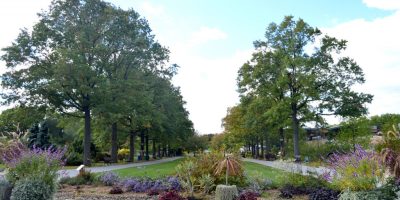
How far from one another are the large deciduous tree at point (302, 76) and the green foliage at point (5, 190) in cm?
2483

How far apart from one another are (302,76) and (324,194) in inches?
893

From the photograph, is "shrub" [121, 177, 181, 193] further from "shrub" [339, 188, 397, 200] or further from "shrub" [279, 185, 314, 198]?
"shrub" [339, 188, 397, 200]

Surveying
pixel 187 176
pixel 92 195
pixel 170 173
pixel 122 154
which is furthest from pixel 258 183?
pixel 122 154

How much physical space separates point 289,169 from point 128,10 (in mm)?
23879

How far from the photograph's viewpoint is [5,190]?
8.30 metres

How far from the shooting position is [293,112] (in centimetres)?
3247

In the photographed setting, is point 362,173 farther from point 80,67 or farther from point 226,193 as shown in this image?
point 80,67

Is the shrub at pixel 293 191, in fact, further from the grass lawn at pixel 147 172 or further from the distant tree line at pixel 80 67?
the distant tree line at pixel 80 67

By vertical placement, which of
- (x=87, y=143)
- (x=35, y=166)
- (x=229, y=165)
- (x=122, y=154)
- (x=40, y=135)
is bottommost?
(x=122, y=154)

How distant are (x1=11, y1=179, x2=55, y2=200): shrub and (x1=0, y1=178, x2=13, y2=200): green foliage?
0.63 metres

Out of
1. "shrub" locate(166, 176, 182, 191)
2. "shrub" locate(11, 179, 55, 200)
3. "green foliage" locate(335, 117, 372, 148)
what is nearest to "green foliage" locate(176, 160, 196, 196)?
"shrub" locate(166, 176, 182, 191)

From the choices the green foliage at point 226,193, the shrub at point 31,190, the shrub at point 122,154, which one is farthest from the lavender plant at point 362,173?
the shrub at point 122,154

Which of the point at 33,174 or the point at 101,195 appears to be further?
the point at 101,195

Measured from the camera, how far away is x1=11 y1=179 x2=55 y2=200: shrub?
24.9 ft
